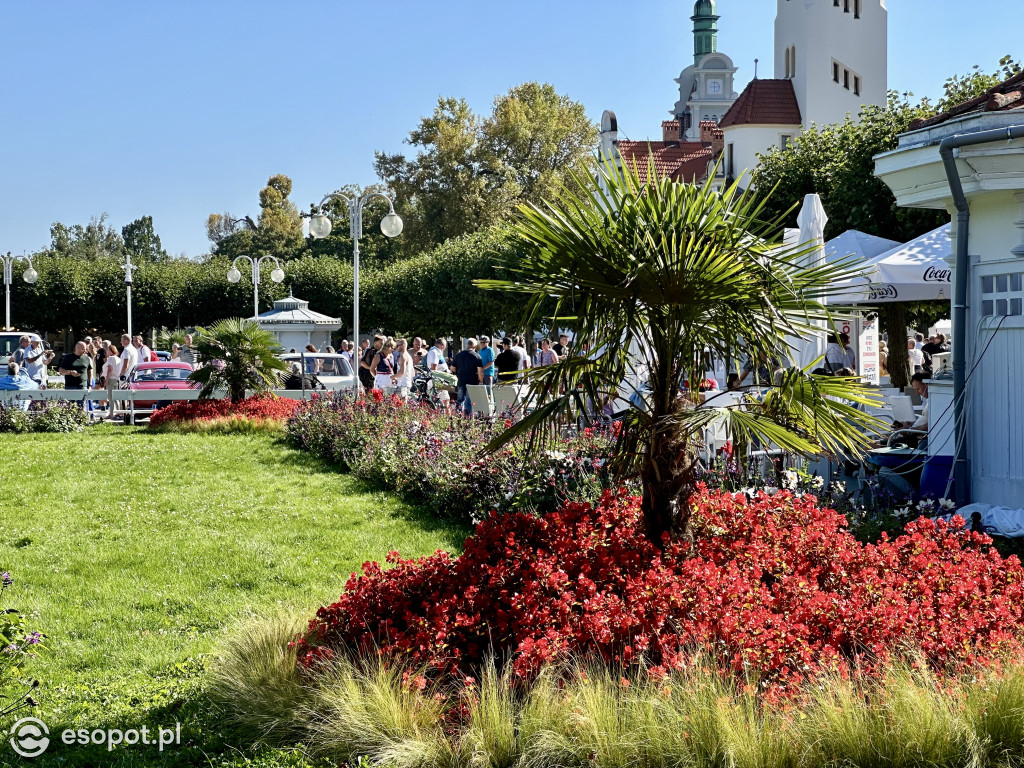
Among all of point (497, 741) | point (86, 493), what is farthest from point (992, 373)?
point (86, 493)

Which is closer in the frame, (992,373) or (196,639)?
(196,639)

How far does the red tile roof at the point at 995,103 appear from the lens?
7891 mm

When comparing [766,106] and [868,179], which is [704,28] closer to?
[766,106]

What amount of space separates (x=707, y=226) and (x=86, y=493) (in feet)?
26.9

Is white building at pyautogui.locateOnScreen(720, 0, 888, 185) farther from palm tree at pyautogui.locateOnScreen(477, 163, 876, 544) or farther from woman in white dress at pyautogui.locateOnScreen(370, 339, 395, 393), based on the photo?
palm tree at pyautogui.locateOnScreen(477, 163, 876, 544)

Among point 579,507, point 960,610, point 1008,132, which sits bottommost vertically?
point 960,610

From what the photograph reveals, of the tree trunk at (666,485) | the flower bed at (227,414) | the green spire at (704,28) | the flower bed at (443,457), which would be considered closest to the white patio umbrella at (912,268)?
the flower bed at (443,457)

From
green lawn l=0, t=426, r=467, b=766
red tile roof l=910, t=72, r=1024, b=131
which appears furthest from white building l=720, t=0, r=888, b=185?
red tile roof l=910, t=72, r=1024, b=131

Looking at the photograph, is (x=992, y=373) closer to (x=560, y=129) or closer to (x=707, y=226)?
(x=707, y=226)

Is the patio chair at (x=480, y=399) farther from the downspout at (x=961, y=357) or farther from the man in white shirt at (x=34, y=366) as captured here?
the man in white shirt at (x=34, y=366)

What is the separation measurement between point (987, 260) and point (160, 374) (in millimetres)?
18317

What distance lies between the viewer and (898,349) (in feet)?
70.1

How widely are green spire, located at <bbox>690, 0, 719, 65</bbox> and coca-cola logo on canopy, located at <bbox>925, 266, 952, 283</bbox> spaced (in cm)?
12575

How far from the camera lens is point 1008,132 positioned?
24.8ft
